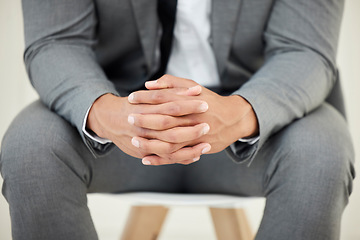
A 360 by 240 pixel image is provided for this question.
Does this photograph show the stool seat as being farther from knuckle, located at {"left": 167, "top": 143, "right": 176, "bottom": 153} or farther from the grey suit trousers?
knuckle, located at {"left": 167, "top": 143, "right": 176, "bottom": 153}

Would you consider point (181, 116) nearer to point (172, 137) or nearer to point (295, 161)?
point (172, 137)

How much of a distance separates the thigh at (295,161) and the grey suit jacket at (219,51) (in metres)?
0.03

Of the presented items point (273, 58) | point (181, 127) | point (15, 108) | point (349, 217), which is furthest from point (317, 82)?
point (15, 108)

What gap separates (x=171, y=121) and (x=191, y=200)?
0.26 metres

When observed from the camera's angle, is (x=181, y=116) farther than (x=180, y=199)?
No

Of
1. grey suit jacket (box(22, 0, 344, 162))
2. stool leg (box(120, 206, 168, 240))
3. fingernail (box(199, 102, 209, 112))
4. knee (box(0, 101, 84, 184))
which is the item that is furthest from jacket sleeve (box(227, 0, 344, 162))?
stool leg (box(120, 206, 168, 240))

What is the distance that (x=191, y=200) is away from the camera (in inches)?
33.6

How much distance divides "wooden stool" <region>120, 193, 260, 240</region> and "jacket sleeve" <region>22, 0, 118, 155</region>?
21cm

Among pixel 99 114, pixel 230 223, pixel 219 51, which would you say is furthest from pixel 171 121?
pixel 230 223

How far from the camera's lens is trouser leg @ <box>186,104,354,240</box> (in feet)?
2.14

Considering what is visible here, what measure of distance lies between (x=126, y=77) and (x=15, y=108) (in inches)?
36.7

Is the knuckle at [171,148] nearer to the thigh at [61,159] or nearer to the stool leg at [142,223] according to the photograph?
the thigh at [61,159]

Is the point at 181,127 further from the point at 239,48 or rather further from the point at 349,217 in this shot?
the point at 349,217

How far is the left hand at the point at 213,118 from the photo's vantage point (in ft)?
2.19
